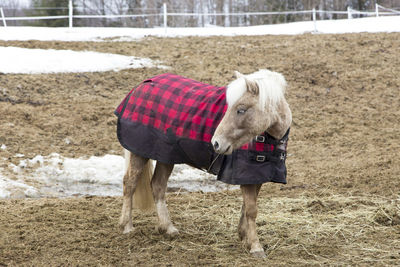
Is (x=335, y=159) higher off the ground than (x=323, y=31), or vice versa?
(x=323, y=31)

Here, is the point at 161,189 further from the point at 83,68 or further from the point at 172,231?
the point at 83,68

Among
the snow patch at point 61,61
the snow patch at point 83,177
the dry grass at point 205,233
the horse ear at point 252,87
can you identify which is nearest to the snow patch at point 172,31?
the snow patch at point 61,61

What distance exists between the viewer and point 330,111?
10625 mm

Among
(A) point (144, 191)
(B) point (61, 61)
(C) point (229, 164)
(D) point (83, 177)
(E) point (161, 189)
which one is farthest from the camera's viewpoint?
(B) point (61, 61)

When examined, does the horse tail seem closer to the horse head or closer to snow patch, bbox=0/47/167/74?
the horse head

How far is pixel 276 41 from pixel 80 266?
12.2 metres

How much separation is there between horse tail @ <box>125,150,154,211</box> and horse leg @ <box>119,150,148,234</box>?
0.55 feet

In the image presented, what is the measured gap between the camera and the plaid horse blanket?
403 cm

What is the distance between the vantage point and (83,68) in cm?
1205

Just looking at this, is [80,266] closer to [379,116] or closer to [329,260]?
[329,260]

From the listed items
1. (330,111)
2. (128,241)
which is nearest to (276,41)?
(330,111)

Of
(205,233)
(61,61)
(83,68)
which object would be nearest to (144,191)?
(205,233)

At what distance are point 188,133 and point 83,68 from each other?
8.39m

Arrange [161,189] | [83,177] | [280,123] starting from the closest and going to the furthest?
[280,123] < [161,189] < [83,177]
